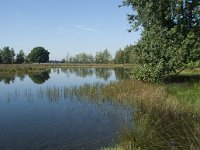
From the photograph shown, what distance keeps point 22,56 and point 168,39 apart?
131 metres

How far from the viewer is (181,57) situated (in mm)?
29938

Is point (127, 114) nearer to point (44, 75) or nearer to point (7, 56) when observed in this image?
point (44, 75)

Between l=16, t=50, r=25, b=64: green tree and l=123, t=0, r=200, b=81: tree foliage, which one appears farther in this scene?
l=16, t=50, r=25, b=64: green tree

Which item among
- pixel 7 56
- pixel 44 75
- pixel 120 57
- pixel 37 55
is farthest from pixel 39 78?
pixel 37 55

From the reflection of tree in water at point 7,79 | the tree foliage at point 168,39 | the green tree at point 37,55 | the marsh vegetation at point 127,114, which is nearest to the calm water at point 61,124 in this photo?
the marsh vegetation at point 127,114

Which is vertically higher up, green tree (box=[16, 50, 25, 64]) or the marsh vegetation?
green tree (box=[16, 50, 25, 64])

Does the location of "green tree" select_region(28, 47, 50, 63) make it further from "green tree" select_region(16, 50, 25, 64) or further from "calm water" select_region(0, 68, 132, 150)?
"calm water" select_region(0, 68, 132, 150)

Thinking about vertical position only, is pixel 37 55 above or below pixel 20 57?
above

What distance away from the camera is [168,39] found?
31.8 metres

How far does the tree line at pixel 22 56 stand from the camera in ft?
438

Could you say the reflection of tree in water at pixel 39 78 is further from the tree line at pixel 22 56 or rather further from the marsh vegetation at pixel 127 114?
the tree line at pixel 22 56

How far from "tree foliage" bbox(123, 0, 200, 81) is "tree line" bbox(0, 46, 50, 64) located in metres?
103

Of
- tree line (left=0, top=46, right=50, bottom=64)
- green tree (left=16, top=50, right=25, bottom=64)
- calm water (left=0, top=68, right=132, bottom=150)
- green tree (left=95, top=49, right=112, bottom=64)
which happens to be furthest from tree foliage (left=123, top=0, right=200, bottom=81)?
green tree (left=95, top=49, right=112, bottom=64)

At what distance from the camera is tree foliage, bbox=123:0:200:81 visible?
1192 inches
